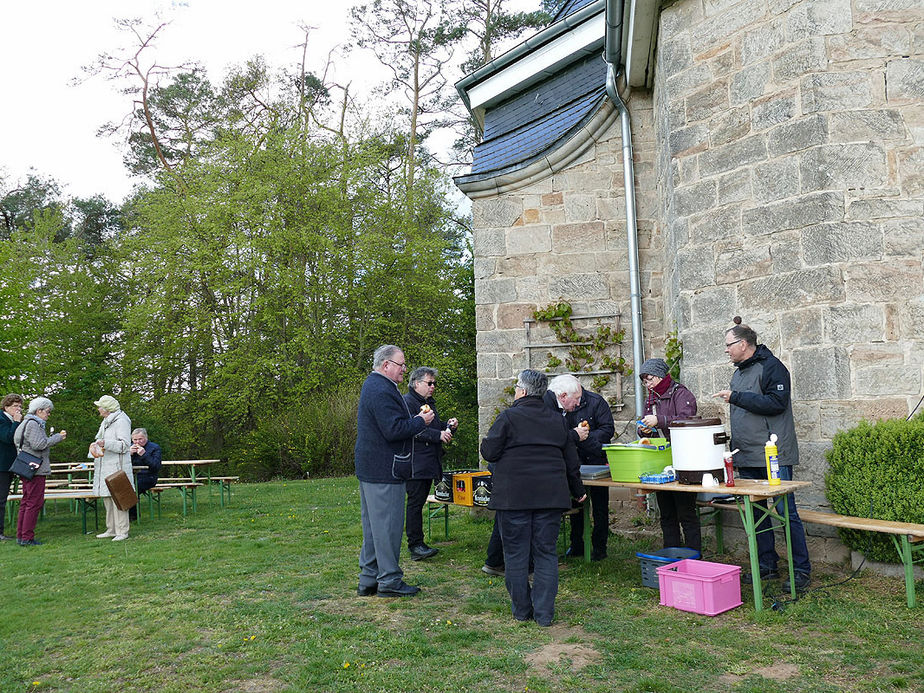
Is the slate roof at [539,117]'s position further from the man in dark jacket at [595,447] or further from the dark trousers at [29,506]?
the dark trousers at [29,506]

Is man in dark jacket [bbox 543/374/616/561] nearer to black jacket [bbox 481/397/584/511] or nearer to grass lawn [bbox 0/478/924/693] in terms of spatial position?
grass lawn [bbox 0/478/924/693]

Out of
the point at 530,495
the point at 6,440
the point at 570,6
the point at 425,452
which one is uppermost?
the point at 570,6

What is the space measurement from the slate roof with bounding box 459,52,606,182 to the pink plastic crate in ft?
17.9

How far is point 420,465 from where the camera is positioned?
670 centimetres

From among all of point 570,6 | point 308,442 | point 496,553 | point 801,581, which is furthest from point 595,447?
point 308,442

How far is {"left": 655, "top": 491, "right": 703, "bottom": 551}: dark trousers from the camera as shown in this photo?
581cm

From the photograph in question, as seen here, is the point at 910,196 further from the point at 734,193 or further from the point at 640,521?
the point at 640,521

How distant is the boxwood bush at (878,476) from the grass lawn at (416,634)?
32 cm

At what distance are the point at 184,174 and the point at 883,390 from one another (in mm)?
20028

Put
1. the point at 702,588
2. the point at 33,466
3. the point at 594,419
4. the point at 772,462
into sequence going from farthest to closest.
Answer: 1. the point at 33,466
2. the point at 594,419
3. the point at 772,462
4. the point at 702,588

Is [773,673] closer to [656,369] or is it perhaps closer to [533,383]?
[533,383]

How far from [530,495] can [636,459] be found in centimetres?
121

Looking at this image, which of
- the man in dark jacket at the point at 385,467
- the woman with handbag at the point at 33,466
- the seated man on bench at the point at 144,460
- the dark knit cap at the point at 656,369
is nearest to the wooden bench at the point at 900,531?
the dark knit cap at the point at 656,369

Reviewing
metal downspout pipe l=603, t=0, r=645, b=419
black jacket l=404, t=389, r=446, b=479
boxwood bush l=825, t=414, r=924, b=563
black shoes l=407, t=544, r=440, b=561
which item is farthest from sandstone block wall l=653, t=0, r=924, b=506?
black shoes l=407, t=544, r=440, b=561
